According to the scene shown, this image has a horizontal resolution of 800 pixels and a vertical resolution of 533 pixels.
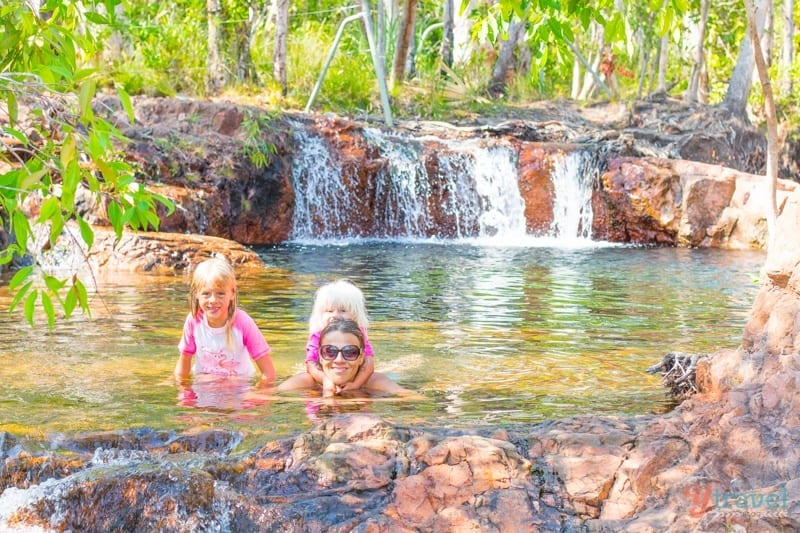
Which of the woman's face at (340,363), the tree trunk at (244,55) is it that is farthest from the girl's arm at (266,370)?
the tree trunk at (244,55)

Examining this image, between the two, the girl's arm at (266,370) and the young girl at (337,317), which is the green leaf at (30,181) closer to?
the young girl at (337,317)

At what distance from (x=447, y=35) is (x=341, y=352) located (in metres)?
20.2

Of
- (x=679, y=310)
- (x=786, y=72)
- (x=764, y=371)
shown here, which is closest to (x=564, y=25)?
(x=764, y=371)

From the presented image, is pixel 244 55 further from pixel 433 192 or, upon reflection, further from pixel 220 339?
pixel 220 339

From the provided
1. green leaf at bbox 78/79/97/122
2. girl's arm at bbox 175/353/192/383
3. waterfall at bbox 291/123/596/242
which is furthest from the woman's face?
waterfall at bbox 291/123/596/242

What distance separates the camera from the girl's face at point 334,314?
6109mm

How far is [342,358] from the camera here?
6.01 m

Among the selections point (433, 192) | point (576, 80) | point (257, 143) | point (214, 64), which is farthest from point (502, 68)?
point (257, 143)

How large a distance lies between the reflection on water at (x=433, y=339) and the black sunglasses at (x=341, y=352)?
0.98 ft

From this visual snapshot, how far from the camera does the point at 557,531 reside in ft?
13.8

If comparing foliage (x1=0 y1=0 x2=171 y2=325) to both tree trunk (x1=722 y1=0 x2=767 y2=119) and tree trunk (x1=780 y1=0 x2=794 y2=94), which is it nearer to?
tree trunk (x1=722 y1=0 x2=767 y2=119)

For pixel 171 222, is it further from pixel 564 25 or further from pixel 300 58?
pixel 564 25

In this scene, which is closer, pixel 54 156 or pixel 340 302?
pixel 54 156

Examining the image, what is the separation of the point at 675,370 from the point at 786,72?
22.5 meters
